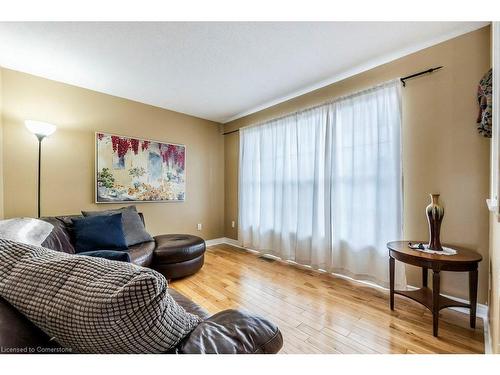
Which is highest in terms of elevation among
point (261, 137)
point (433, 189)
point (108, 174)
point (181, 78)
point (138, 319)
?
point (181, 78)

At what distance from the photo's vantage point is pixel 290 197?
309 centimetres

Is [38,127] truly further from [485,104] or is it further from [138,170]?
[485,104]

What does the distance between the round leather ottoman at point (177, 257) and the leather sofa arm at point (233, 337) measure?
1807mm

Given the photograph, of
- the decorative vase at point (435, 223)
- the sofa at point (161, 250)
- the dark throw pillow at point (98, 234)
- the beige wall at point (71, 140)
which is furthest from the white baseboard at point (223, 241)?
the decorative vase at point (435, 223)

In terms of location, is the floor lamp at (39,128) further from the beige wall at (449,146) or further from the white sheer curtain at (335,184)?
the beige wall at (449,146)

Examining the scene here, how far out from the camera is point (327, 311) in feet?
6.18

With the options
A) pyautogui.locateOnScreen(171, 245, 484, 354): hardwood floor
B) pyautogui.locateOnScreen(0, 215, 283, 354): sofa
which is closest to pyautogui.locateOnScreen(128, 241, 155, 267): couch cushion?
pyautogui.locateOnScreen(171, 245, 484, 354): hardwood floor

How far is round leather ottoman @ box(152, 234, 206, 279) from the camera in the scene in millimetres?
2410

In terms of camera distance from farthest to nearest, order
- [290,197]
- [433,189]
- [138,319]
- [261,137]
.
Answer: [261,137] < [290,197] < [433,189] < [138,319]

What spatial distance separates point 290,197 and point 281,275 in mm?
1048

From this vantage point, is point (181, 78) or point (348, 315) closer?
point (348, 315)

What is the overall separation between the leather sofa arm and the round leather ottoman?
1.81m
